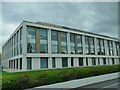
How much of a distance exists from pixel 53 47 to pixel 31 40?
6086mm

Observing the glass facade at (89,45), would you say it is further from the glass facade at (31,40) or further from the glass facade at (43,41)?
the glass facade at (31,40)

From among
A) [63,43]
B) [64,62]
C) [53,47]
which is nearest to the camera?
[53,47]

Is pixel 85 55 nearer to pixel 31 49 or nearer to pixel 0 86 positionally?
pixel 31 49

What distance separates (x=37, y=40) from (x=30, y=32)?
7.55 feet

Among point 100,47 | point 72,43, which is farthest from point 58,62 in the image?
point 100,47

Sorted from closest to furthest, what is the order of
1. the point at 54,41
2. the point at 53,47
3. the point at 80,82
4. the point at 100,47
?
1. the point at 80,82
2. the point at 53,47
3. the point at 54,41
4. the point at 100,47

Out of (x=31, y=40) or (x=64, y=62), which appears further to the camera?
(x=64, y=62)

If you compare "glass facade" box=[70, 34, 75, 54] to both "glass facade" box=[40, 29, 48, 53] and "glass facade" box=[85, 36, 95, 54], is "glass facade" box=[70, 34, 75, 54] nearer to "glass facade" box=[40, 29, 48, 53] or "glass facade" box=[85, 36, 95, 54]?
"glass facade" box=[85, 36, 95, 54]

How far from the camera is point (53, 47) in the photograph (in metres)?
34.7

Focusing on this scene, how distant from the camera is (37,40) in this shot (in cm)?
3177

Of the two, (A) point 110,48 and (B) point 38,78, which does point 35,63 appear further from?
(A) point 110,48

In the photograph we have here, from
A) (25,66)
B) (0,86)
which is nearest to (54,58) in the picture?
(25,66)

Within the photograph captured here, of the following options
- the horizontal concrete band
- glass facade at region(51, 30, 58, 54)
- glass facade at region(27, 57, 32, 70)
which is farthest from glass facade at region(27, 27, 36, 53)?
the horizontal concrete band

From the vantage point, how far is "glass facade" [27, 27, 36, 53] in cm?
3047
